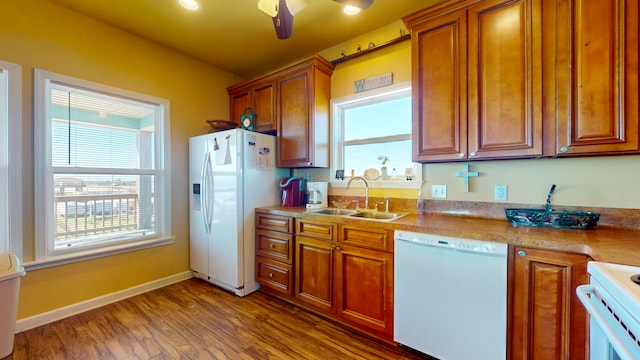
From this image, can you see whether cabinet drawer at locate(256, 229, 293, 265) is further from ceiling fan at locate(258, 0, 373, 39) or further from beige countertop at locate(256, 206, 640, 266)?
ceiling fan at locate(258, 0, 373, 39)

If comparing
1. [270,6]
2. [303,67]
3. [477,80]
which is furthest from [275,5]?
[477,80]

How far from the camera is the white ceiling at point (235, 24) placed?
7.19 feet

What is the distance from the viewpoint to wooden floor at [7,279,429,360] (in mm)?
1746

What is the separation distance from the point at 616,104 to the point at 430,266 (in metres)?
1.35

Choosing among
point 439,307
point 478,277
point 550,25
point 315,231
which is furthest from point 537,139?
point 315,231

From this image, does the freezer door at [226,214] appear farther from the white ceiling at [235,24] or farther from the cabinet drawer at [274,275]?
the white ceiling at [235,24]

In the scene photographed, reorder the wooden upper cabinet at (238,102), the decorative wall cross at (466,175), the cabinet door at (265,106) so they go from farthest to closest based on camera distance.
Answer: the wooden upper cabinet at (238,102) < the cabinet door at (265,106) < the decorative wall cross at (466,175)

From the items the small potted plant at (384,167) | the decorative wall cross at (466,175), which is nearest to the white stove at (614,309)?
the decorative wall cross at (466,175)

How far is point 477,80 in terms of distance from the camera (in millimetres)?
1749

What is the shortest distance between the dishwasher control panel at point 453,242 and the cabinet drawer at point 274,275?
3.89ft

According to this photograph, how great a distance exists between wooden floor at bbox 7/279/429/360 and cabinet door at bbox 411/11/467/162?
59.2 inches

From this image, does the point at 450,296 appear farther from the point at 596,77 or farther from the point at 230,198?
the point at 230,198

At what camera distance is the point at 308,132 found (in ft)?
8.73

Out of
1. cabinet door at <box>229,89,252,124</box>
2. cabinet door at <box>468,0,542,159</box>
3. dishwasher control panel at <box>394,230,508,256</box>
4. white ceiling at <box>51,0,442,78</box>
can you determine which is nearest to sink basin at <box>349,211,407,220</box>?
dishwasher control panel at <box>394,230,508,256</box>
